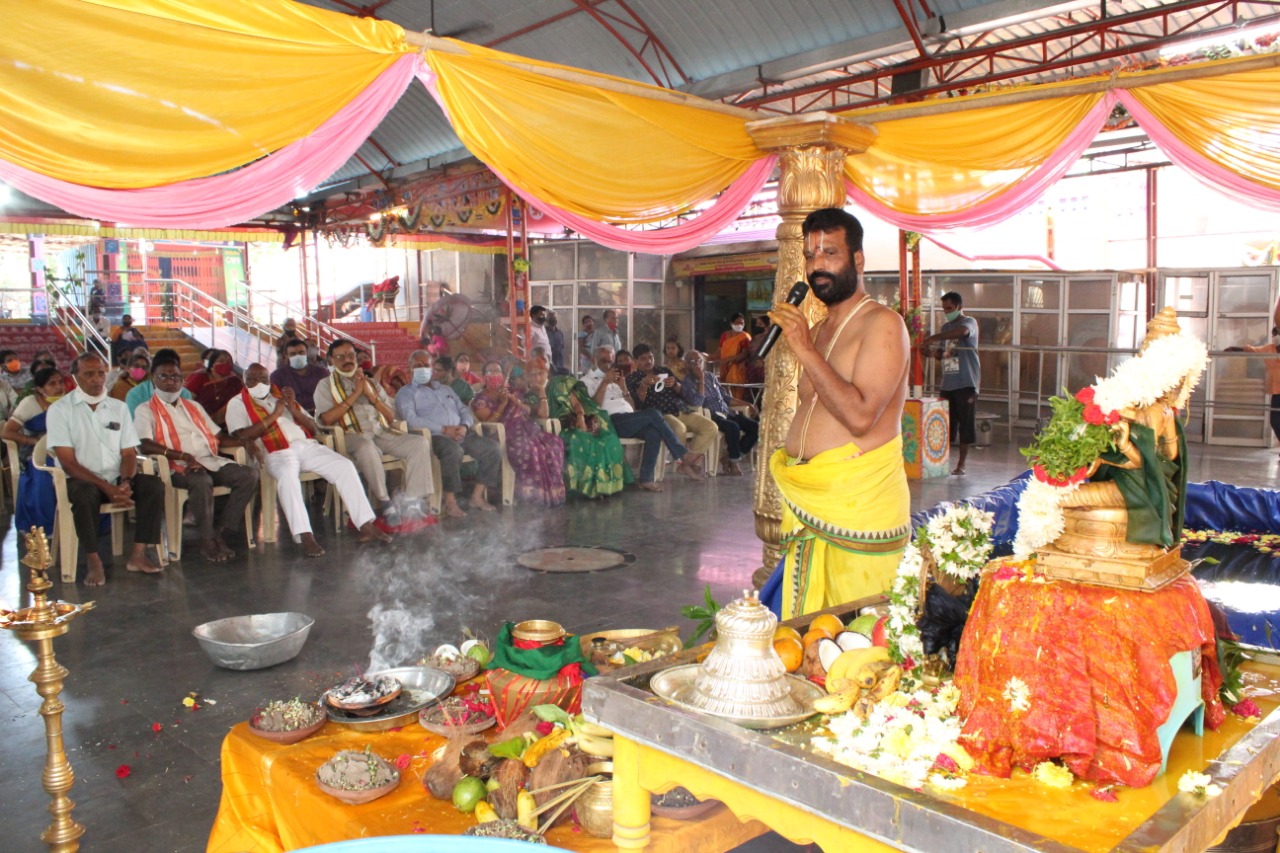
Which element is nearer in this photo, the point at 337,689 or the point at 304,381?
the point at 337,689

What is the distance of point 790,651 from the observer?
2432 millimetres

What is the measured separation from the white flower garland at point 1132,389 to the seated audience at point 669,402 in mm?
8898

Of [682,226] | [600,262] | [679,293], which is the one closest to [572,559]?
[682,226]

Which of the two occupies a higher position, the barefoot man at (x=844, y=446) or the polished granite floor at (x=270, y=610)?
the barefoot man at (x=844, y=446)

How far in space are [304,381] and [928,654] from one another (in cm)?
870

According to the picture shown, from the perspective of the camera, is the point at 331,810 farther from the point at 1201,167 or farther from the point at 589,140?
the point at 1201,167

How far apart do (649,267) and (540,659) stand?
1698 centimetres

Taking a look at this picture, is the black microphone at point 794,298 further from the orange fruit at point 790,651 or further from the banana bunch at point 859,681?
the banana bunch at point 859,681

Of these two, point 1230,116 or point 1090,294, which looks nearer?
point 1230,116

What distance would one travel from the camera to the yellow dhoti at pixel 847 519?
3420 mm

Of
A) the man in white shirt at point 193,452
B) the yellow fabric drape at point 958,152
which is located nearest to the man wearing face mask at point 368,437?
the man in white shirt at point 193,452

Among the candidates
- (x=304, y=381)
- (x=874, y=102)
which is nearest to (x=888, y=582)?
(x=304, y=381)

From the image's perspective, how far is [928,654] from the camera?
221 cm

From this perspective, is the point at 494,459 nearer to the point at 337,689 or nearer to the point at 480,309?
the point at 337,689
